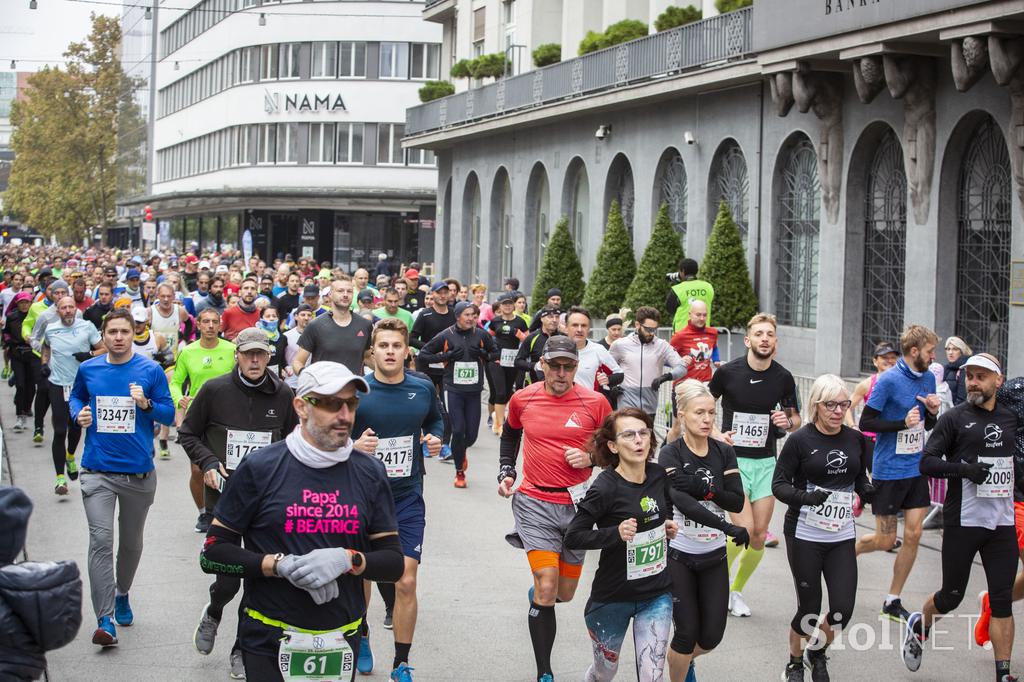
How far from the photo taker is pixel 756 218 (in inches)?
976

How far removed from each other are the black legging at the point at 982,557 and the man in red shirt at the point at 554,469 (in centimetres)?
205

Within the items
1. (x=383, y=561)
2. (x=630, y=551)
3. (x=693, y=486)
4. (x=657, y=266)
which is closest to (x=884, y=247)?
(x=657, y=266)

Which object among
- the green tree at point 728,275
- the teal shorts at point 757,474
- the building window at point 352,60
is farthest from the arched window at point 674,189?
the building window at point 352,60

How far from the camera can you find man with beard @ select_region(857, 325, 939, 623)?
9.67 m

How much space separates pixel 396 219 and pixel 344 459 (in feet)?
191

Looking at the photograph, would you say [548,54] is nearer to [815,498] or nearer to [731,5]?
[731,5]

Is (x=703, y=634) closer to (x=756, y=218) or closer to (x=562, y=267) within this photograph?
(x=756, y=218)

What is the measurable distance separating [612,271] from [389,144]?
108ft

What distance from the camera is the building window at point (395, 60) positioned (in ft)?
198

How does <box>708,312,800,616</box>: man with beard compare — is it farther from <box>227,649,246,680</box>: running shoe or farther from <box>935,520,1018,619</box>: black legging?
<box>227,649,246,680</box>: running shoe

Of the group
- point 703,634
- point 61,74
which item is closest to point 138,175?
point 61,74

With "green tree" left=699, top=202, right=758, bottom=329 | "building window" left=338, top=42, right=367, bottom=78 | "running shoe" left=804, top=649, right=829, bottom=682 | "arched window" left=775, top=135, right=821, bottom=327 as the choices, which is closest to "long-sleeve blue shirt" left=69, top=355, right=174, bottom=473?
"running shoe" left=804, top=649, right=829, bottom=682

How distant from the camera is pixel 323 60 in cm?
6116

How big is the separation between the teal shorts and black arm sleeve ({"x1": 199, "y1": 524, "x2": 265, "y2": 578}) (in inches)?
203
